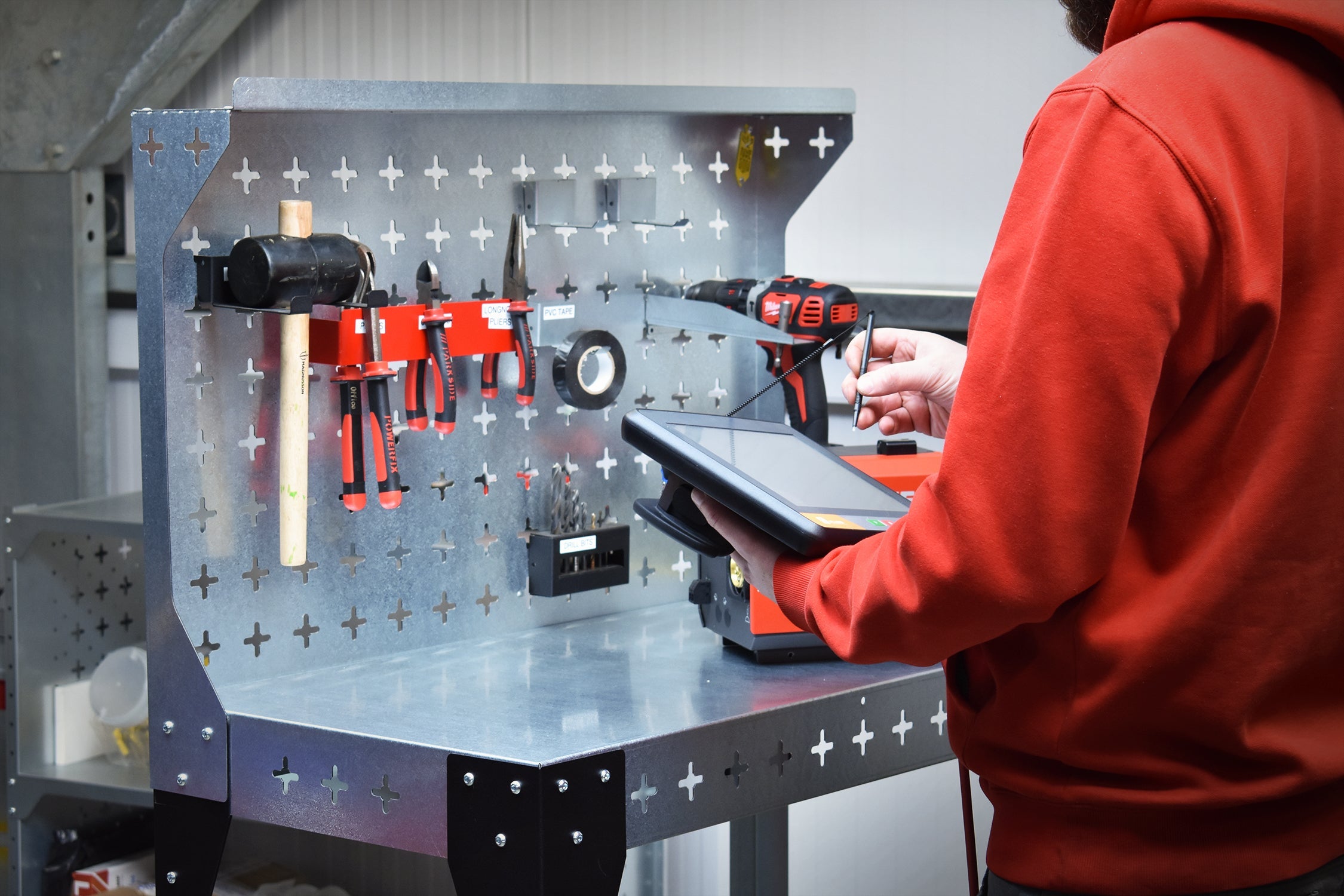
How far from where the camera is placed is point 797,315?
169cm

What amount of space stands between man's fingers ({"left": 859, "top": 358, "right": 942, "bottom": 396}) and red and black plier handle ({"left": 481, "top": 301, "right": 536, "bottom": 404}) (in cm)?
56

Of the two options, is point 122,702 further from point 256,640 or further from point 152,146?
point 152,146

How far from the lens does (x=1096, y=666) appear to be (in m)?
0.86

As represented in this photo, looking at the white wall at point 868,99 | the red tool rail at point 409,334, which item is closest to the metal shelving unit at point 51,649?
the red tool rail at point 409,334

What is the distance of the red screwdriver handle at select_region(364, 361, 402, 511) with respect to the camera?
4.75 ft

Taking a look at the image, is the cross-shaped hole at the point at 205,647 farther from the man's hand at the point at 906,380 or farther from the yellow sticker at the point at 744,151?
the yellow sticker at the point at 744,151

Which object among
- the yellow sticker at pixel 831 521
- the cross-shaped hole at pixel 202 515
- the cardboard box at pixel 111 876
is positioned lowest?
the cardboard box at pixel 111 876

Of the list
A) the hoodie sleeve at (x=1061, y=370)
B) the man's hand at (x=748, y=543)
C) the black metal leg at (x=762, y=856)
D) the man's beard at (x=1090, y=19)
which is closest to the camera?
the hoodie sleeve at (x=1061, y=370)

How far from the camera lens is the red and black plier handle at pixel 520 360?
1.60 metres

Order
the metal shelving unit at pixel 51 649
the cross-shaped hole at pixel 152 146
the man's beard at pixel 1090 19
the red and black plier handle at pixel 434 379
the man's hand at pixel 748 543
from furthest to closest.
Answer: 1. the metal shelving unit at pixel 51 649
2. the red and black plier handle at pixel 434 379
3. the cross-shaped hole at pixel 152 146
4. the man's hand at pixel 748 543
5. the man's beard at pixel 1090 19

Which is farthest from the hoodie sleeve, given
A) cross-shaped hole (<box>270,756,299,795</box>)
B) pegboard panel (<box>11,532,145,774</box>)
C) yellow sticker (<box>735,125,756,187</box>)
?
pegboard panel (<box>11,532,145,774</box>)

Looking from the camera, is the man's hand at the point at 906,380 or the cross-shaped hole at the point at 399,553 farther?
Answer: the cross-shaped hole at the point at 399,553

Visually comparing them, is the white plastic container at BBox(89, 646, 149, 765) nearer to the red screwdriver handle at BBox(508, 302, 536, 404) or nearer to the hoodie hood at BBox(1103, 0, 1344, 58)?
the red screwdriver handle at BBox(508, 302, 536, 404)

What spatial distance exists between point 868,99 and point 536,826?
1.75 metres
